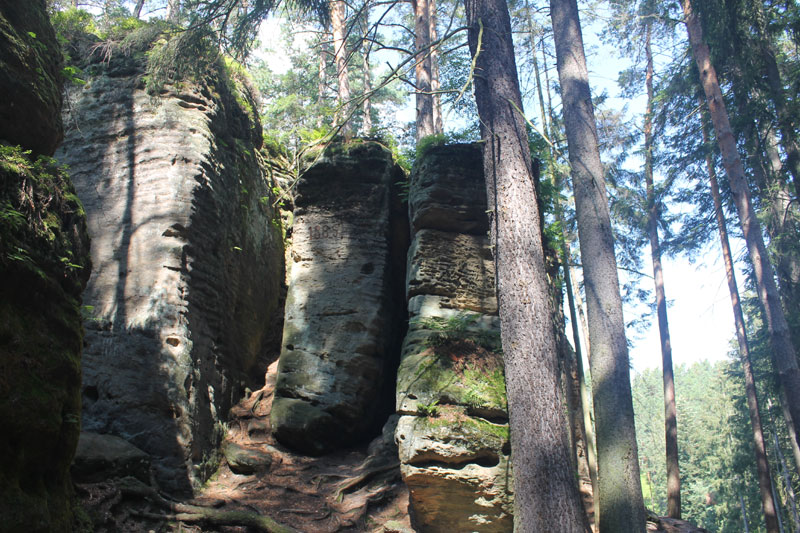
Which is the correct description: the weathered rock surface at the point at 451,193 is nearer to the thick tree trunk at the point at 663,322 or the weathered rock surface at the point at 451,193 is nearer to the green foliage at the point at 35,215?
the green foliage at the point at 35,215

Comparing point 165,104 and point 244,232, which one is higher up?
point 165,104

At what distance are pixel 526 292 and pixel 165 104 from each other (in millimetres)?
6464

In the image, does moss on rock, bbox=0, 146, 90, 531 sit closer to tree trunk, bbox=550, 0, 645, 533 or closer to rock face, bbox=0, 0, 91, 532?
rock face, bbox=0, 0, 91, 532

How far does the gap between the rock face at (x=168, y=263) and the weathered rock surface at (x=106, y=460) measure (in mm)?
368

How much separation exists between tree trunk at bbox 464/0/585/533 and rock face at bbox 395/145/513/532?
105 centimetres

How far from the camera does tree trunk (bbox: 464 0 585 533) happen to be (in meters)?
5.12

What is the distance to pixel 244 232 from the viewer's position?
358 inches

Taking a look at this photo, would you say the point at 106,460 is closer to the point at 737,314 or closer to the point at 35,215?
the point at 35,215

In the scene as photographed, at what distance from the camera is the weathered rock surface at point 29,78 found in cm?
400

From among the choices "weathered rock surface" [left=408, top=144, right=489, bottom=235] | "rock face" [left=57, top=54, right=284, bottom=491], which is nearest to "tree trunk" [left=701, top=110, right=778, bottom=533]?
"weathered rock surface" [left=408, top=144, right=489, bottom=235]

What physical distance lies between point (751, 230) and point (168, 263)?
40.4ft

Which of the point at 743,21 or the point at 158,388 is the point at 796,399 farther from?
the point at 158,388

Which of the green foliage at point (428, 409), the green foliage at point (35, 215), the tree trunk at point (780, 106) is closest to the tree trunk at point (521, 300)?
the green foliage at point (428, 409)

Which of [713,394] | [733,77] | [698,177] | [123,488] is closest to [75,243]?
[123,488]
